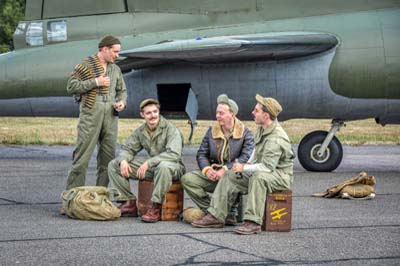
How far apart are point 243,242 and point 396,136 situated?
16365mm

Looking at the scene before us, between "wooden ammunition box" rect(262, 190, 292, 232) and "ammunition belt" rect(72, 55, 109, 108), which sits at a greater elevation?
"ammunition belt" rect(72, 55, 109, 108)

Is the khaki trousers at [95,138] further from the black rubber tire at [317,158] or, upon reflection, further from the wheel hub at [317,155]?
the wheel hub at [317,155]

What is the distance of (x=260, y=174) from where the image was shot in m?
8.61

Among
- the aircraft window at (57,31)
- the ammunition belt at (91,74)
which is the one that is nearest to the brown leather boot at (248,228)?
the ammunition belt at (91,74)

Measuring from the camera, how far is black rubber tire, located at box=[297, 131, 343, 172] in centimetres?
1449

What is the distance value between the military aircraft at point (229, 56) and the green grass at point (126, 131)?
5.95 m

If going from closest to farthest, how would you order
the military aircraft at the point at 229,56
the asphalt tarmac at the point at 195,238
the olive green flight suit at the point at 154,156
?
the asphalt tarmac at the point at 195,238 < the olive green flight suit at the point at 154,156 < the military aircraft at the point at 229,56

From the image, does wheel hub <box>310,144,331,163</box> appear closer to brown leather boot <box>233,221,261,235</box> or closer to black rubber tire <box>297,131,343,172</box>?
black rubber tire <box>297,131,343,172</box>

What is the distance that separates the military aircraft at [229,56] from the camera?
13.8 meters

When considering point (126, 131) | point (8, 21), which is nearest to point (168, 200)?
point (126, 131)

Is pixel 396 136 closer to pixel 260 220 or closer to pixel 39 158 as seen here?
pixel 39 158

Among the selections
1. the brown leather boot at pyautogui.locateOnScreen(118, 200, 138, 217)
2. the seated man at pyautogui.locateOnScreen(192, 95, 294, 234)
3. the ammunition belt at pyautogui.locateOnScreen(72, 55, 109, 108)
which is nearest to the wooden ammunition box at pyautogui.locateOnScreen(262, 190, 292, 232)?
the seated man at pyautogui.locateOnScreen(192, 95, 294, 234)

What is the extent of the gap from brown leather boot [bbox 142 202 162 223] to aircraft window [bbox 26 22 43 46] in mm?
6715

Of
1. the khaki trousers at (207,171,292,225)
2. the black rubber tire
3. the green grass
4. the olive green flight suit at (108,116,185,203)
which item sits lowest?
the green grass
